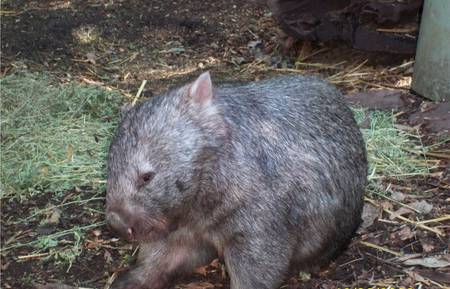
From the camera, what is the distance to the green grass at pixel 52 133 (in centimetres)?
440

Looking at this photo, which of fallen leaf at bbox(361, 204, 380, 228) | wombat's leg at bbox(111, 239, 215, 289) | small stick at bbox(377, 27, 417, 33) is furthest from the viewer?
small stick at bbox(377, 27, 417, 33)

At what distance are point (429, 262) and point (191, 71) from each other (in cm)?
303

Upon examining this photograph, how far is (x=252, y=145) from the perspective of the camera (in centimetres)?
323

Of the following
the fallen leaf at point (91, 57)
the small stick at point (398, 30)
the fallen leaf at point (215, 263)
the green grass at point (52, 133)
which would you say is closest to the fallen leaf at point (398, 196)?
the fallen leaf at point (215, 263)

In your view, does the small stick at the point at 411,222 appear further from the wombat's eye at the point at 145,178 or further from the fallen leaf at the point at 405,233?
the wombat's eye at the point at 145,178

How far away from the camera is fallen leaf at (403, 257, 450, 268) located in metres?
3.59

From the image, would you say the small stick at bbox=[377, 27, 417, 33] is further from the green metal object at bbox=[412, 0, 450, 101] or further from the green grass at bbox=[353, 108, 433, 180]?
the green grass at bbox=[353, 108, 433, 180]

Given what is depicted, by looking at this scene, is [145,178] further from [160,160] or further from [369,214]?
[369,214]

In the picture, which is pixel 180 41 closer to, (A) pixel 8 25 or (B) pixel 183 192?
(A) pixel 8 25

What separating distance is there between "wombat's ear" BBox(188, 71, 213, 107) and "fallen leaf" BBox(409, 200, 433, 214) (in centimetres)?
150

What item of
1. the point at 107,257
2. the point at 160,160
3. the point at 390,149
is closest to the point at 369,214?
the point at 390,149

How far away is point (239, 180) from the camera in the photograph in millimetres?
3145

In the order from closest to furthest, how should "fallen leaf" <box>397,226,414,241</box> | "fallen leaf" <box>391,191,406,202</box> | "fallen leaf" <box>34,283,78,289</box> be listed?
"fallen leaf" <box>34,283,78,289</box>, "fallen leaf" <box>397,226,414,241</box>, "fallen leaf" <box>391,191,406,202</box>

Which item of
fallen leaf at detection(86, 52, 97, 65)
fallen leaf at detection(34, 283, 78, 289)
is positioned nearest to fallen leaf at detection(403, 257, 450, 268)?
fallen leaf at detection(34, 283, 78, 289)
